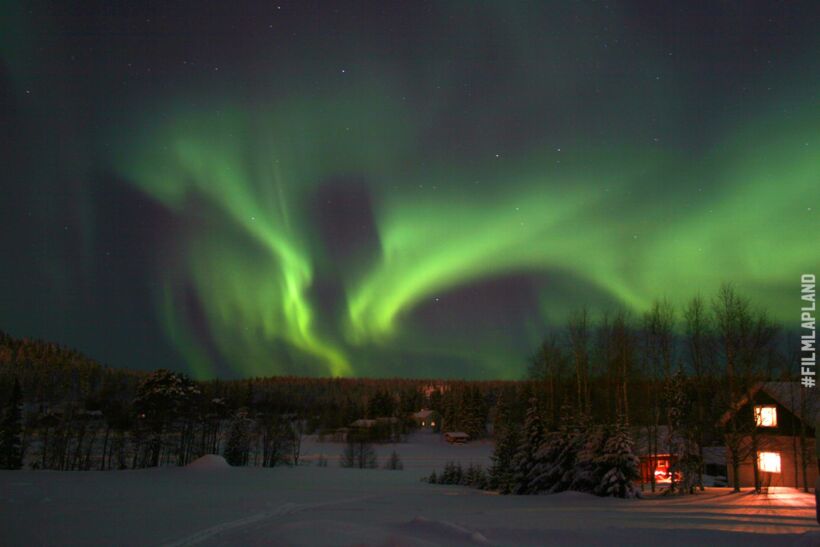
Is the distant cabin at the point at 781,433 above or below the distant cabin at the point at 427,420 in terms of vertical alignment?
above

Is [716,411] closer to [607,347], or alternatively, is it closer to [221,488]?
[607,347]

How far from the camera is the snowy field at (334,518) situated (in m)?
14.3

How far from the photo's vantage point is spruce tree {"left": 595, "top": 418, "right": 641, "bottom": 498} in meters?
30.0

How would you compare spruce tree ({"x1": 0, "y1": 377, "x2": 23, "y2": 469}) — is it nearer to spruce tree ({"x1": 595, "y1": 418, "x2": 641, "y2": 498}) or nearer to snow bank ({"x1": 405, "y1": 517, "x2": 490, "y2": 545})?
spruce tree ({"x1": 595, "y1": 418, "x2": 641, "y2": 498})

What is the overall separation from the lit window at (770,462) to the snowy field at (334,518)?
22.1 ft

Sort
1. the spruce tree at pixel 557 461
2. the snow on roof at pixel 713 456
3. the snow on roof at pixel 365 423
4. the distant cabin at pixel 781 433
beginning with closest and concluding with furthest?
the distant cabin at pixel 781 433 < the spruce tree at pixel 557 461 < the snow on roof at pixel 713 456 < the snow on roof at pixel 365 423

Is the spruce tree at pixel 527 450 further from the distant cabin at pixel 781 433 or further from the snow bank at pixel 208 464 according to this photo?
the snow bank at pixel 208 464

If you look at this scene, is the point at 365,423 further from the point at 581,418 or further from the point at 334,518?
the point at 334,518

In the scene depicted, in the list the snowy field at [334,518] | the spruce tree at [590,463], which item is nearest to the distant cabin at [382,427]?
the snowy field at [334,518]

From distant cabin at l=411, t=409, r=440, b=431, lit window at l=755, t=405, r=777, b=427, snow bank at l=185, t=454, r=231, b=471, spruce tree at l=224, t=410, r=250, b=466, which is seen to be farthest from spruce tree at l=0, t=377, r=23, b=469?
distant cabin at l=411, t=409, r=440, b=431

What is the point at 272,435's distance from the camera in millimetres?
68438

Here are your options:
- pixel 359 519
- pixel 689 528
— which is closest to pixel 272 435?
pixel 359 519

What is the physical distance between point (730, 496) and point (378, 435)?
9418 cm

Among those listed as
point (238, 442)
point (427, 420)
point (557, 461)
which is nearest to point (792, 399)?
point (557, 461)
